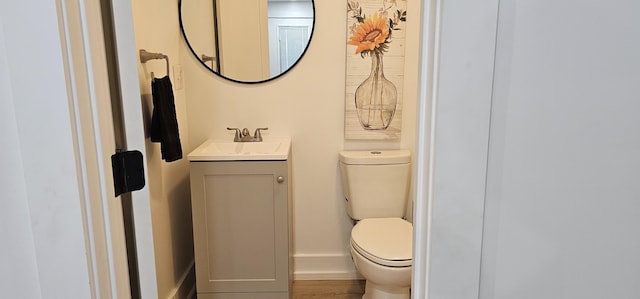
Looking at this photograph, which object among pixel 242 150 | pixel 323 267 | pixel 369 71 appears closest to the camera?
pixel 242 150

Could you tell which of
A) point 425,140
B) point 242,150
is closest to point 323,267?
point 242,150

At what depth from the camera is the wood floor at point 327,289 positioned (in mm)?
2518

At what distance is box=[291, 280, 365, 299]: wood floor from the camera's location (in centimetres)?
252

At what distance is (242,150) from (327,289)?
986 mm

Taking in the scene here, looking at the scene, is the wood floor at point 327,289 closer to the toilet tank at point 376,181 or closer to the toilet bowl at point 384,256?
the toilet bowl at point 384,256

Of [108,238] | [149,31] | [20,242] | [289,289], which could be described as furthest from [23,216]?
[289,289]

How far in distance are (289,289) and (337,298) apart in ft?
1.12

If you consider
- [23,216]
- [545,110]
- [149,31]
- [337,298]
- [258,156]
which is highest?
[149,31]

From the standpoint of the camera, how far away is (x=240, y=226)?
2.19 m

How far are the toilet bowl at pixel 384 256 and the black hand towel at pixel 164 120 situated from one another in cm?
97

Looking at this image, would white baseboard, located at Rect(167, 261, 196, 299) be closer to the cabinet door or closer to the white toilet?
the cabinet door

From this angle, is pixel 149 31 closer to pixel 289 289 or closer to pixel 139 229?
pixel 139 229

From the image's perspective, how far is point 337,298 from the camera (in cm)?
249

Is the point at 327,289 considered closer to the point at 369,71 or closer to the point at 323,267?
the point at 323,267
